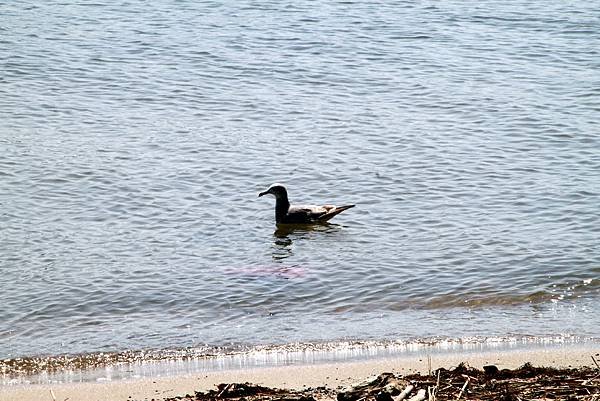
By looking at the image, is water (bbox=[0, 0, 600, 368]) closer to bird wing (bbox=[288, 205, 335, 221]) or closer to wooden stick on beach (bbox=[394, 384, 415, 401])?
bird wing (bbox=[288, 205, 335, 221])

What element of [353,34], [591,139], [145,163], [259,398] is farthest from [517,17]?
[259,398]

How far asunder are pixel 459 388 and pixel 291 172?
731 cm

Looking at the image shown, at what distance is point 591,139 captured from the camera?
47.5 feet

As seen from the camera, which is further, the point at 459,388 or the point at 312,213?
the point at 312,213

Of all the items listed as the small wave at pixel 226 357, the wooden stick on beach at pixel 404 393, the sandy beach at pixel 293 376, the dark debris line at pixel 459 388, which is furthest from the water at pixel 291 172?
the wooden stick on beach at pixel 404 393

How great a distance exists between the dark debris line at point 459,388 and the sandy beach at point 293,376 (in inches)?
13.7

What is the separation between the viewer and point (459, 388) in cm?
624

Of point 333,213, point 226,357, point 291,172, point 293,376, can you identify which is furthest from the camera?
point 291,172

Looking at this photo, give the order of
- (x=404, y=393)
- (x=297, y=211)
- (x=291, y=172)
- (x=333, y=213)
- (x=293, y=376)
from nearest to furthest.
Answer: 1. (x=404, y=393)
2. (x=293, y=376)
3. (x=333, y=213)
4. (x=297, y=211)
5. (x=291, y=172)

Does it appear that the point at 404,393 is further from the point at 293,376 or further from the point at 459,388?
the point at 293,376

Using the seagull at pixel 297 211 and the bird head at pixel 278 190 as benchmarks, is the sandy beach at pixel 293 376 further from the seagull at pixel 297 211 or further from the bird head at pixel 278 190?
the bird head at pixel 278 190

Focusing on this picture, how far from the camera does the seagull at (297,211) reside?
11977 millimetres

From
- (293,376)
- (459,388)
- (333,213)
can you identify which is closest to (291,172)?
(333,213)

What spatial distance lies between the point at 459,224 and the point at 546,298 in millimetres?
2189
